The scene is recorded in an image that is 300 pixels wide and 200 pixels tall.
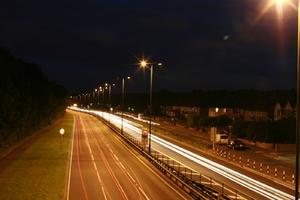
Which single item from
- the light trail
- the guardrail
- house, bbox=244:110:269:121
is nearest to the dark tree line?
the guardrail

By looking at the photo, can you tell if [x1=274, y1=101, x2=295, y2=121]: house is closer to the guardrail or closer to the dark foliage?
the dark foliage

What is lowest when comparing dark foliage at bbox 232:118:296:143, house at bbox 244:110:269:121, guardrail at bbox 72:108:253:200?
guardrail at bbox 72:108:253:200

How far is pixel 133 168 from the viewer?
→ 138 ft

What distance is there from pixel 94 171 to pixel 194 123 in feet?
201

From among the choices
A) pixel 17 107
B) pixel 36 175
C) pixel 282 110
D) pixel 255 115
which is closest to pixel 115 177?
pixel 36 175

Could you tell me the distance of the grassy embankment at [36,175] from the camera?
2897 centimetres

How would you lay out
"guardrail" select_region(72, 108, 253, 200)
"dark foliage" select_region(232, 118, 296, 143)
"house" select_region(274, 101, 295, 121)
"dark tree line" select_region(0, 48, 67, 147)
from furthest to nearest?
"house" select_region(274, 101, 295, 121), "dark foliage" select_region(232, 118, 296, 143), "dark tree line" select_region(0, 48, 67, 147), "guardrail" select_region(72, 108, 253, 200)

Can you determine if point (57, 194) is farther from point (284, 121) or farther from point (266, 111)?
point (266, 111)

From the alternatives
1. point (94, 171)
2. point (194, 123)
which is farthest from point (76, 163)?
point (194, 123)

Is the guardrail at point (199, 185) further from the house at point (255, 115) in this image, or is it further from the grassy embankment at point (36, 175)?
the house at point (255, 115)

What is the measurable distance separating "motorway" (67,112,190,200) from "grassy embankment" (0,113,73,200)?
0.90m

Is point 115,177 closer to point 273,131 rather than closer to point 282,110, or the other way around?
point 273,131

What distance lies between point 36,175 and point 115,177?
18.6ft

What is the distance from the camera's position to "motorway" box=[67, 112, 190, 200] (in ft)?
98.3
